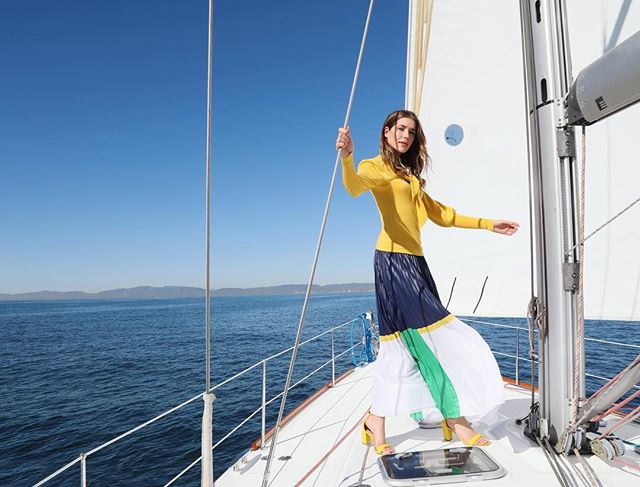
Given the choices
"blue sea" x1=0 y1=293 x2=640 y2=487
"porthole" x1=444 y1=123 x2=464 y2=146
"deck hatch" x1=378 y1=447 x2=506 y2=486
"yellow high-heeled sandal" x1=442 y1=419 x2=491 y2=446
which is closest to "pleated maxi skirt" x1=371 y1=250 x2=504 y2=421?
"yellow high-heeled sandal" x1=442 y1=419 x2=491 y2=446

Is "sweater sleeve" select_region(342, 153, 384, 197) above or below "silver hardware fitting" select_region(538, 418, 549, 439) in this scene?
above

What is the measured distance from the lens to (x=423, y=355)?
225cm

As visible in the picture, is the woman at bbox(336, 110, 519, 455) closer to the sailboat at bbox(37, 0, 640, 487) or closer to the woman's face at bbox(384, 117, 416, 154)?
the woman's face at bbox(384, 117, 416, 154)

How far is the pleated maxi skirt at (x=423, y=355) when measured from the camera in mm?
2164

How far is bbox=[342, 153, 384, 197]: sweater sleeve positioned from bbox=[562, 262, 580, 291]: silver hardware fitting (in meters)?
1.11

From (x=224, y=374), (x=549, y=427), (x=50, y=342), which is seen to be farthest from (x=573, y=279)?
(x=50, y=342)

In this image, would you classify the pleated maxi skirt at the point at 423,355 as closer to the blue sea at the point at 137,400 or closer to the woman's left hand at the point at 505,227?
the woman's left hand at the point at 505,227

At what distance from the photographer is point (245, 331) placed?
38250 millimetres

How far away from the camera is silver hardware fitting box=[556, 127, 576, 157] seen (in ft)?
6.60

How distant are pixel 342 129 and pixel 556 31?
1369mm

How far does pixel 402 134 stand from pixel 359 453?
6.76 feet

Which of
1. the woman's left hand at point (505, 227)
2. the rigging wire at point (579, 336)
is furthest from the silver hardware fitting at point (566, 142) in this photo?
the woman's left hand at point (505, 227)

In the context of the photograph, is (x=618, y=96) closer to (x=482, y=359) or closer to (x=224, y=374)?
(x=482, y=359)

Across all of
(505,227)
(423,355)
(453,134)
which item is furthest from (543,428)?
(453,134)
